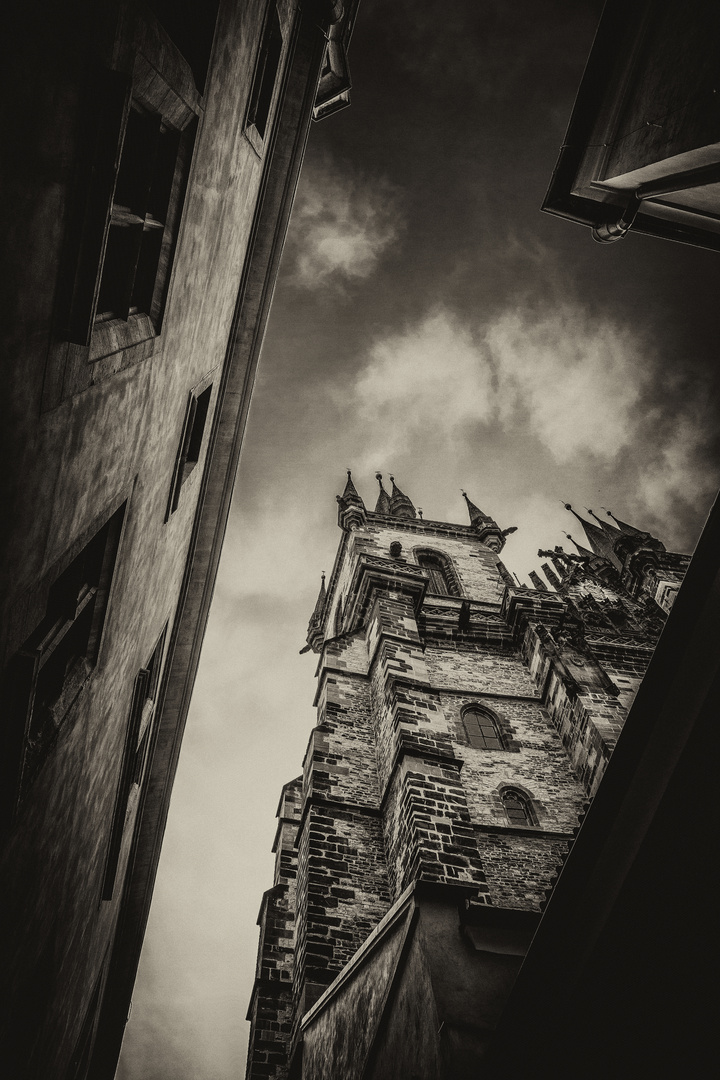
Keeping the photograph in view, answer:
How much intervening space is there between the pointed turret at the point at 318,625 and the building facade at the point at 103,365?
45.8 feet

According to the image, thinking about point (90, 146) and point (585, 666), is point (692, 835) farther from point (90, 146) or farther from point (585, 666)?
point (585, 666)

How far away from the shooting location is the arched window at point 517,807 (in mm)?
10939

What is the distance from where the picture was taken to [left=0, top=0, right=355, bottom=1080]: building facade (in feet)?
8.23

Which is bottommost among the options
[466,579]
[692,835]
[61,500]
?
[692,835]

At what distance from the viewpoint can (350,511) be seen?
947 inches

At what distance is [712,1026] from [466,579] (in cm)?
1970

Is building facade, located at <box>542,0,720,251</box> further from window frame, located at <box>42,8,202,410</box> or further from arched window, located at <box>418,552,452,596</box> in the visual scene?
arched window, located at <box>418,552,452,596</box>

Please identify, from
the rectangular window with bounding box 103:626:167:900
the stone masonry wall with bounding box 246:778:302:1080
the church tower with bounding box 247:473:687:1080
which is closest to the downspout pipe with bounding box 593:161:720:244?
the church tower with bounding box 247:473:687:1080

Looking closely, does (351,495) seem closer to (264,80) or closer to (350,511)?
(350,511)

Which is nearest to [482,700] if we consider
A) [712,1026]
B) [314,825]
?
[314,825]

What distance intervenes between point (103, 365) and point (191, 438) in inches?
169

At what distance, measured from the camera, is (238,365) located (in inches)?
347

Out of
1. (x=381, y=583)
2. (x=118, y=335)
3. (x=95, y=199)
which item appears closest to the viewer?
(x=95, y=199)

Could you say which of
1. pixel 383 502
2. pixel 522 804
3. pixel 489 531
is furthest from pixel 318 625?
pixel 522 804
